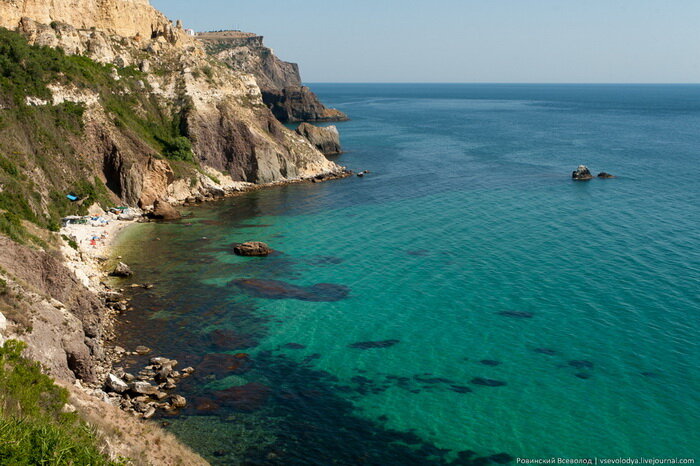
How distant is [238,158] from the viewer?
105m

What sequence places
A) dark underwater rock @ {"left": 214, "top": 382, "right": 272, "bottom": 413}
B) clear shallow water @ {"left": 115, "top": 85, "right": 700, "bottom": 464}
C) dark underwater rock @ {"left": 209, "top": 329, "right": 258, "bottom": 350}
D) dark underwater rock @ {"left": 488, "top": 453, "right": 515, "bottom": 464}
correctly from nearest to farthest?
dark underwater rock @ {"left": 488, "top": 453, "right": 515, "bottom": 464} → clear shallow water @ {"left": 115, "top": 85, "right": 700, "bottom": 464} → dark underwater rock @ {"left": 214, "top": 382, "right": 272, "bottom": 413} → dark underwater rock @ {"left": 209, "top": 329, "right": 258, "bottom": 350}

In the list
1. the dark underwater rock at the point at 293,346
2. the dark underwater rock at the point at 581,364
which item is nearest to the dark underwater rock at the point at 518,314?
the dark underwater rock at the point at 581,364

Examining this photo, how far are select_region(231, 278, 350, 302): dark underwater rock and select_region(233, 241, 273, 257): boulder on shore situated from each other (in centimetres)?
765

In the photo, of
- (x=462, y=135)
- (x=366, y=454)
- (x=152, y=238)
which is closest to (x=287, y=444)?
(x=366, y=454)

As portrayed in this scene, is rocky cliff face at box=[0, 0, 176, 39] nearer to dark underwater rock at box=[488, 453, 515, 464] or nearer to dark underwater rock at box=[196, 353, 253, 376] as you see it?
dark underwater rock at box=[196, 353, 253, 376]

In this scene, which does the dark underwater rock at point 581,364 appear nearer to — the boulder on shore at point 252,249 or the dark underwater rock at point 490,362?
the dark underwater rock at point 490,362

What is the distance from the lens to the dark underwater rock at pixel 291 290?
180 feet

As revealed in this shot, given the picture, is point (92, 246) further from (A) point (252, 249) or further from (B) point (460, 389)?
(B) point (460, 389)

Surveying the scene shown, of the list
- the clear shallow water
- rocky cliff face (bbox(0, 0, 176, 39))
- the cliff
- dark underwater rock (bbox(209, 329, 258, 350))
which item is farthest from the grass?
rocky cliff face (bbox(0, 0, 176, 39))

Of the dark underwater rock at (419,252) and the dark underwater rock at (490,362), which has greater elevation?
the dark underwater rock at (419,252)

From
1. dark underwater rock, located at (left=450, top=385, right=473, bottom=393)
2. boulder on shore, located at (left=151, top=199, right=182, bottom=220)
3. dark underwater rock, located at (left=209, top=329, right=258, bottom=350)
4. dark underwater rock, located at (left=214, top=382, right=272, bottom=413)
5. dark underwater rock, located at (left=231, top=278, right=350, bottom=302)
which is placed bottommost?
dark underwater rock, located at (left=214, top=382, right=272, bottom=413)

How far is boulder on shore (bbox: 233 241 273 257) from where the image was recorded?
66.6m

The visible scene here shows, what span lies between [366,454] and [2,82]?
71.7m

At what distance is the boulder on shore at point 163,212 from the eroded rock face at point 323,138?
2555 inches
